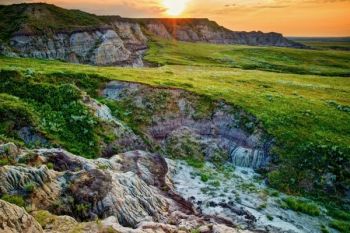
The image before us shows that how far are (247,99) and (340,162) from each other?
16834mm

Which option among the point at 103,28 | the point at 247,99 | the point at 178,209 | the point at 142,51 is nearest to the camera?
the point at 178,209

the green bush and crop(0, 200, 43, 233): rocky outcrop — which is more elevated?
crop(0, 200, 43, 233): rocky outcrop

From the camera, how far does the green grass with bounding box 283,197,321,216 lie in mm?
32719

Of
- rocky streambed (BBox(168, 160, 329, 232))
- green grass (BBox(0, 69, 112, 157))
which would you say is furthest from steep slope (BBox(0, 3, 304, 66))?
rocky streambed (BBox(168, 160, 329, 232))

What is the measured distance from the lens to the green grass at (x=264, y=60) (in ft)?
363

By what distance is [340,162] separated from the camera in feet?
126

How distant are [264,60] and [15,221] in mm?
118819

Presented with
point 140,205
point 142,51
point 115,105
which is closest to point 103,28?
point 142,51

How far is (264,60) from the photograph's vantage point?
128 meters

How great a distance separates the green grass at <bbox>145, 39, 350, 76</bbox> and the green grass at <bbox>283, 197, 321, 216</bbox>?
249ft

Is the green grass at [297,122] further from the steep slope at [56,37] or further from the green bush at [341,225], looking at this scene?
the steep slope at [56,37]

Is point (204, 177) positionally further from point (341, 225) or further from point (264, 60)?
point (264, 60)

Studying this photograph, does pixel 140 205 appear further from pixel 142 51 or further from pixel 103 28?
pixel 142 51

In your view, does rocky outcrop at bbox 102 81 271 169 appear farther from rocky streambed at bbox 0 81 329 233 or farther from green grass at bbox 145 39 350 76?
green grass at bbox 145 39 350 76
